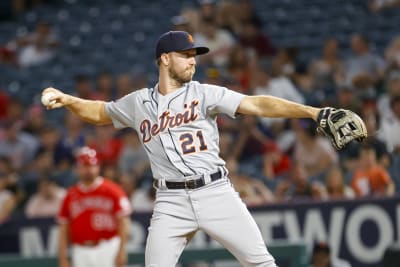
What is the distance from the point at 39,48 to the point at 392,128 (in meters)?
7.09

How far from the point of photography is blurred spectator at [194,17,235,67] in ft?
41.0

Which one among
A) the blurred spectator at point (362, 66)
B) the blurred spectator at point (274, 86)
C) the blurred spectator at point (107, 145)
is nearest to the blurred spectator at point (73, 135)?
the blurred spectator at point (107, 145)

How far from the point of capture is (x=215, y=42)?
12.7 m

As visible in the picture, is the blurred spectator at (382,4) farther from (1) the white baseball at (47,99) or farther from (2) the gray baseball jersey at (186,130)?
(1) the white baseball at (47,99)

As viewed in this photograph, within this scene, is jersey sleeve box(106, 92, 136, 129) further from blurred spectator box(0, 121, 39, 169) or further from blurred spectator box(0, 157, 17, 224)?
blurred spectator box(0, 121, 39, 169)

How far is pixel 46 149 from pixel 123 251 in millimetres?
3560

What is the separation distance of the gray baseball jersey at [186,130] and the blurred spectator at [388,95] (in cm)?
420

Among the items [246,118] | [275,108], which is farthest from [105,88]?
[275,108]

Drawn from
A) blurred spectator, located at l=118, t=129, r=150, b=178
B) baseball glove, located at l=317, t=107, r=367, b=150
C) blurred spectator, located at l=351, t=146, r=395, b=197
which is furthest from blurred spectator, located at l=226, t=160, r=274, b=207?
baseball glove, located at l=317, t=107, r=367, b=150

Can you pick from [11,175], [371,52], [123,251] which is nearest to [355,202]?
[123,251]

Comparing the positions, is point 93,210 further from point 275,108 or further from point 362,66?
point 275,108

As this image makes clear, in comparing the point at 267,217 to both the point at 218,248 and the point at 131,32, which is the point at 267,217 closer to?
the point at 218,248

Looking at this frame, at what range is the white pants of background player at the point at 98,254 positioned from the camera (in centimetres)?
911

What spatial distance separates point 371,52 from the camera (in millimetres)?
11352
